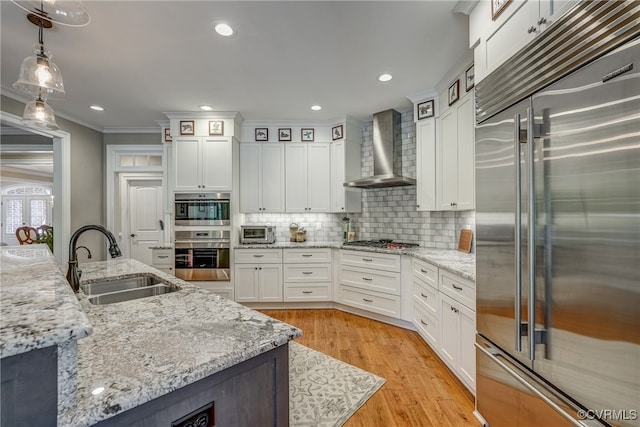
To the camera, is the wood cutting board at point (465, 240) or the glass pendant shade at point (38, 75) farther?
the wood cutting board at point (465, 240)

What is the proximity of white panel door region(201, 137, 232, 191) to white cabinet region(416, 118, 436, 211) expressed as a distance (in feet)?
8.15

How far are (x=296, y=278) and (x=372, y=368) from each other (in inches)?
66.9

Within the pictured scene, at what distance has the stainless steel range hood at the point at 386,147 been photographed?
3.66m

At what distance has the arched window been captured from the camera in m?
8.96

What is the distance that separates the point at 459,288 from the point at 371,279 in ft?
4.82

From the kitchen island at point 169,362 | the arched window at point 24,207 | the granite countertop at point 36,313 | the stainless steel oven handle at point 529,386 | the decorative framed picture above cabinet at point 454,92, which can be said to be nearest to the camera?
the granite countertop at point 36,313

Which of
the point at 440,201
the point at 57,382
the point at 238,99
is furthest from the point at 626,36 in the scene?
the point at 238,99

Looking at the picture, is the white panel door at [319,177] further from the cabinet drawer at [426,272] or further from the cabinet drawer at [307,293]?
the cabinet drawer at [426,272]

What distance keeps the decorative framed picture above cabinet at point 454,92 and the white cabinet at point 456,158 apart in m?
0.05

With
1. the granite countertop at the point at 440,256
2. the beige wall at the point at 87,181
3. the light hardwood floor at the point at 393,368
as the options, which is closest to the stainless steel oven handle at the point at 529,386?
the granite countertop at the point at 440,256

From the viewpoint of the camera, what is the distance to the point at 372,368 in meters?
2.39

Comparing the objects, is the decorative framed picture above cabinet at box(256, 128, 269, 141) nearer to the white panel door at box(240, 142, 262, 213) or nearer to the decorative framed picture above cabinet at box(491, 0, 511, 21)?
the white panel door at box(240, 142, 262, 213)

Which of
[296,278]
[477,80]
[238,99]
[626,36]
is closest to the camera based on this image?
[626,36]

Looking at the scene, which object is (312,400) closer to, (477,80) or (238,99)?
(477,80)
